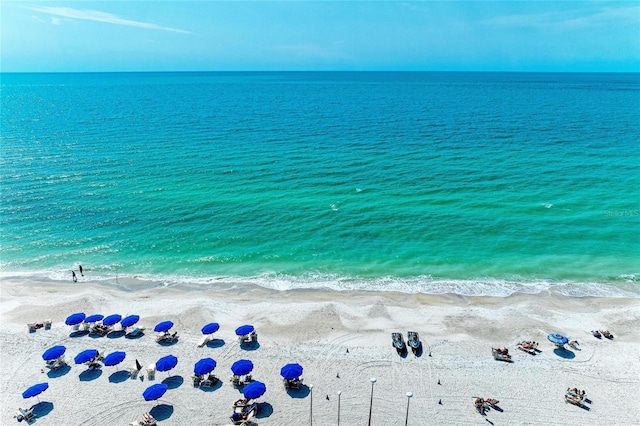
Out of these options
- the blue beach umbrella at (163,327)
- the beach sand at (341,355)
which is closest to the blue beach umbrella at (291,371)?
the beach sand at (341,355)

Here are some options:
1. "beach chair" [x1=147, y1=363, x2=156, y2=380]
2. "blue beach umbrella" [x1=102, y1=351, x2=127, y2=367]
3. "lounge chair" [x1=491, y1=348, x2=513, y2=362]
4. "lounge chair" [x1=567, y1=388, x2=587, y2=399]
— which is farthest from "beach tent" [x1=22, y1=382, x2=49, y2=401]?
"lounge chair" [x1=567, y1=388, x2=587, y2=399]

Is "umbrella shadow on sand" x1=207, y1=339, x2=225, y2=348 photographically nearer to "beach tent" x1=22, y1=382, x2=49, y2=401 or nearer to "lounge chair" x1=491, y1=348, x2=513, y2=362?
"beach tent" x1=22, y1=382, x2=49, y2=401

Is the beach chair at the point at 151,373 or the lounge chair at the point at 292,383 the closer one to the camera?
the lounge chair at the point at 292,383

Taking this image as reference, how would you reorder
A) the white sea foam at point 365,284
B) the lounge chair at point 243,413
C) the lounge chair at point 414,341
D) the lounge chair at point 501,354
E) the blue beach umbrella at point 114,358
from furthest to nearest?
1. the white sea foam at point 365,284
2. the lounge chair at point 414,341
3. the lounge chair at point 501,354
4. the blue beach umbrella at point 114,358
5. the lounge chair at point 243,413

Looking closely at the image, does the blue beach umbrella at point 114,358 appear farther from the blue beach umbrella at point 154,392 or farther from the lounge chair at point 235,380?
the lounge chair at point 235,380

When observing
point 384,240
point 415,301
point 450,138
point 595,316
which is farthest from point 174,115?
point 595,316

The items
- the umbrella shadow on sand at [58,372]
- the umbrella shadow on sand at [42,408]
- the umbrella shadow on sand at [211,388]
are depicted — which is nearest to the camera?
the umbrella shadow on sand at [42,408]

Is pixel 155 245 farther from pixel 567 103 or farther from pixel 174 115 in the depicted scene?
pixel 567 103

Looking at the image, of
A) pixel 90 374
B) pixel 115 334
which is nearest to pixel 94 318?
pixel 115 334
